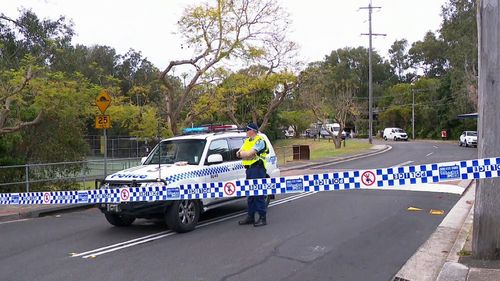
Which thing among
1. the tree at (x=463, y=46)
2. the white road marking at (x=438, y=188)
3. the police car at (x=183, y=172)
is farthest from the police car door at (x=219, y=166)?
the tree at (x=463, y=46)

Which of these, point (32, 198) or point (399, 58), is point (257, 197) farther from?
point (399, 58)

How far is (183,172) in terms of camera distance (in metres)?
8.80

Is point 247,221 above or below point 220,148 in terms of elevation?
below

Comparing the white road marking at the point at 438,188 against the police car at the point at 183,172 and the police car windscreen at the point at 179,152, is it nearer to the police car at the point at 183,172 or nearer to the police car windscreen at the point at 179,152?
the police car at the point at 183,172

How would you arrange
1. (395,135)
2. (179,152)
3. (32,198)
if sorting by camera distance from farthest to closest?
(395,135), (32,198), (179,152)

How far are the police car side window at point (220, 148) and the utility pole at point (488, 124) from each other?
511cm

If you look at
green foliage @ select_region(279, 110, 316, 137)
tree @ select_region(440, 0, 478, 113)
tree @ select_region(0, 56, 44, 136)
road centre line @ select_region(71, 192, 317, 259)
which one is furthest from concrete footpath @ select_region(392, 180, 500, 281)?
green foliage @ select_region(279, 110, 316, 137)

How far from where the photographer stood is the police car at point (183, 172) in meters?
8.44

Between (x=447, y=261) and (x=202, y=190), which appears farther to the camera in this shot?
(x=202, y=190)

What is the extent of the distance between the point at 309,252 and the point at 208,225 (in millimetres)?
2769

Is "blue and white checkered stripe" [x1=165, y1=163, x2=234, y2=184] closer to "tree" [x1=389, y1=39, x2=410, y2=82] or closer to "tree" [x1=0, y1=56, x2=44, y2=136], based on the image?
"tree" [x1=0, y1=56, x2=44, y2=136]

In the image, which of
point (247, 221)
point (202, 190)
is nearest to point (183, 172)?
point (202, 190)

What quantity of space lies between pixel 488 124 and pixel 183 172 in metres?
5.10

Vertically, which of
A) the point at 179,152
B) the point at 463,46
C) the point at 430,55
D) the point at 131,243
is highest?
the point at 430,55
